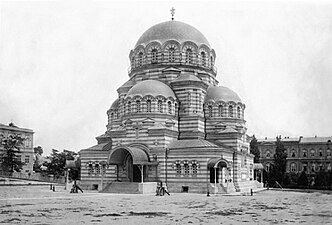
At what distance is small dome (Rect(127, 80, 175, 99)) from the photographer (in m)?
41.4

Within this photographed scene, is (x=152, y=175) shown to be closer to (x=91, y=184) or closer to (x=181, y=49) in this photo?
(x=91, y=184)

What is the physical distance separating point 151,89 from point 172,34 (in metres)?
8.02

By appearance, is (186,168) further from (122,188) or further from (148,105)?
(148,105)

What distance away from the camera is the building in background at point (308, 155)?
227 ft

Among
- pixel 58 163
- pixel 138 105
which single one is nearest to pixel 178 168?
pixel 138 105

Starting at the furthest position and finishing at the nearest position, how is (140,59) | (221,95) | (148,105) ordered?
(140,59)
(221,95)
(148,105)

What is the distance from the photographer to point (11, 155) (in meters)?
59.0

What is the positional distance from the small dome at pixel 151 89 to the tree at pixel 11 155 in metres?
24.7

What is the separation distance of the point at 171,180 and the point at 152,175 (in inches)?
72.3

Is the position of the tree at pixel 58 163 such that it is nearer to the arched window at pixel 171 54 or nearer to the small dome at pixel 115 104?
the small dome at pixel 115 104

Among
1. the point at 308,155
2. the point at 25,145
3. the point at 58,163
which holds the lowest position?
the point at 58,163

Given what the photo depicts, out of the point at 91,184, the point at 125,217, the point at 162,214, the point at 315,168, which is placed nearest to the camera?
the point at 125,217

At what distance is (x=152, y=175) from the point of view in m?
39.8

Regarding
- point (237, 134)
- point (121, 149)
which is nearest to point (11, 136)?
point (121, 149)
